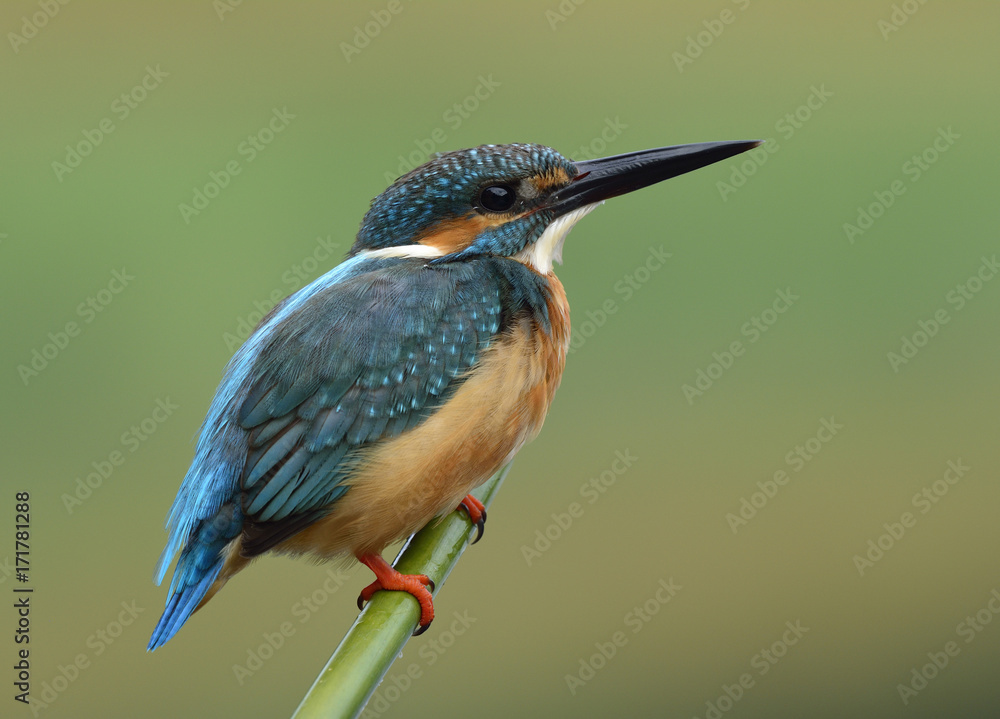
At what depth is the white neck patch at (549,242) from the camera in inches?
84.9

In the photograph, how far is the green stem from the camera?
4.06 ft

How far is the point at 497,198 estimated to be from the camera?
2109 mm

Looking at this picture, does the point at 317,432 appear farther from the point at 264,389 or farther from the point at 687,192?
the point at 687,192

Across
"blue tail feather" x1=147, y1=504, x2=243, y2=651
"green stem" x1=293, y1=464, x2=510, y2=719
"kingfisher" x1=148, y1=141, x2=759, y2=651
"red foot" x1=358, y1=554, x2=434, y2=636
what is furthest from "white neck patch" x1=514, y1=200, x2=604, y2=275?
"blue tail feather" x1=147, y1=504, x2=243, y2=651

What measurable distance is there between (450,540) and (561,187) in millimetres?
733

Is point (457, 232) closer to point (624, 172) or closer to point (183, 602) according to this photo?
point (624, 172)

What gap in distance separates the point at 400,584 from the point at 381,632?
16.7 inches

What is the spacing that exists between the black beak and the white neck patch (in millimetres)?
21

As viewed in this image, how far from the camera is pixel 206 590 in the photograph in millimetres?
1837

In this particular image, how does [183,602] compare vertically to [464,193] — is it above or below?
below

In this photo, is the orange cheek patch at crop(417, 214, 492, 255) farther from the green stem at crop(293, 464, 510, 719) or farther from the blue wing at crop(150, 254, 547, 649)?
the green stem at crop(293, 464, 510, 719)

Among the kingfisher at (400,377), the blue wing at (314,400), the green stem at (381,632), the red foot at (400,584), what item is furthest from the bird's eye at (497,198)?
the red foot at (400,584)

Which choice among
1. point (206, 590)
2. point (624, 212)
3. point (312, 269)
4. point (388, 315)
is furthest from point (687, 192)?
point (206, 590)

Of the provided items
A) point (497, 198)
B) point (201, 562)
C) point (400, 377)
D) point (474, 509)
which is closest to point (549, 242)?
point (497, 198)
